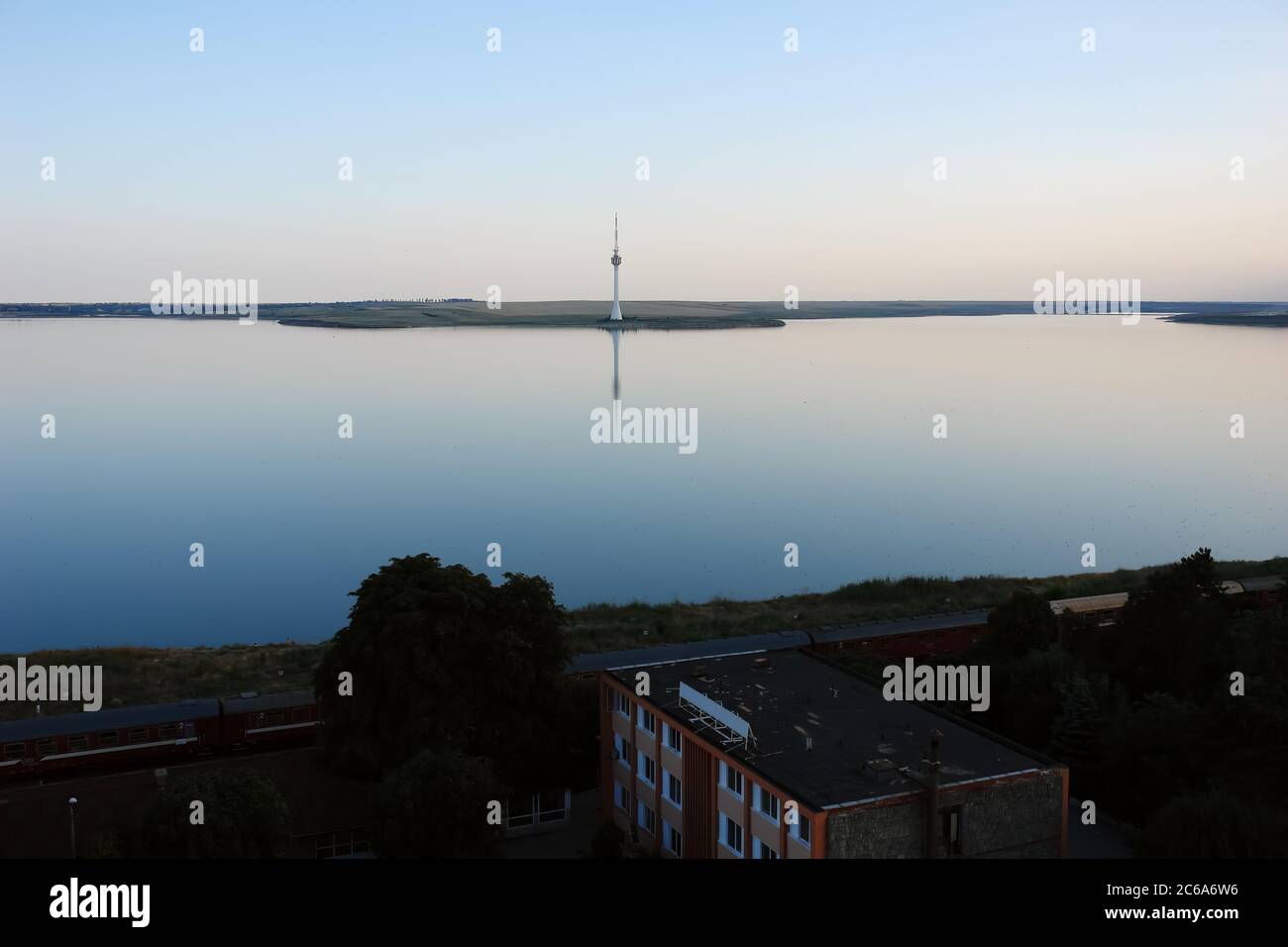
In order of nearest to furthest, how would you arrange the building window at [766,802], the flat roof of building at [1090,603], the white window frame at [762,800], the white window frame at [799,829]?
1. the white window frame at [799,829]
2. the white window frame at [762,800]
3. the building window at [766,802]
4. the flat roof of building at [1090,603]

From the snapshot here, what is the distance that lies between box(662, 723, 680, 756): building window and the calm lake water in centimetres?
1712

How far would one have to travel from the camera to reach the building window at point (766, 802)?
13836 millimetres

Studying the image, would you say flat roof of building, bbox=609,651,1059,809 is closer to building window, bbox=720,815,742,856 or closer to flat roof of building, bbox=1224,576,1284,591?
building window, bbox=720,815,742,856

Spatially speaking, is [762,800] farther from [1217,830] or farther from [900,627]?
[900,627]

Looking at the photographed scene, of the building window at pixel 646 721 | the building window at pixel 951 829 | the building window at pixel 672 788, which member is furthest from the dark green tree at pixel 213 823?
the building window at pixel 951 829

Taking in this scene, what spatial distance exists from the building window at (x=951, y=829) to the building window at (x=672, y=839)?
14.4 ft

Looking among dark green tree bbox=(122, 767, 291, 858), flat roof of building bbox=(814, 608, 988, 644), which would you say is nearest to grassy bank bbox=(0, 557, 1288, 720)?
flat roof of building bbox=(814, 608, 988, 644)

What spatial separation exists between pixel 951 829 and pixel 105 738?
15197mm

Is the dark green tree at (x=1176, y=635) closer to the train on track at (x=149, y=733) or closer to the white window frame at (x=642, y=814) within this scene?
the white window frame at (x=642, y=814)

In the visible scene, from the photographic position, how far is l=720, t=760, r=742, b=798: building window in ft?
48.7

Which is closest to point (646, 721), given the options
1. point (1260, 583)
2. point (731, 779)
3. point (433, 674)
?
point (731, 779)
